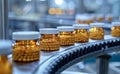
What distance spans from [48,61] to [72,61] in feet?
0.45

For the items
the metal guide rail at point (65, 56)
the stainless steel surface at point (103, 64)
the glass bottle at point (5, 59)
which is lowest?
the stainless steel surface at point (103, 64)

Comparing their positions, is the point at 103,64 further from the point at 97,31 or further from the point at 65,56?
the point at 65,56

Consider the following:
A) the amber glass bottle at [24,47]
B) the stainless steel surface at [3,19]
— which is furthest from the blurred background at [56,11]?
the amber glass bottle at [24,47]

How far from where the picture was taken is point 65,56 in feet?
2.24

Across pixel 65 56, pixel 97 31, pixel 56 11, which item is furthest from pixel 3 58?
pixel 56 11

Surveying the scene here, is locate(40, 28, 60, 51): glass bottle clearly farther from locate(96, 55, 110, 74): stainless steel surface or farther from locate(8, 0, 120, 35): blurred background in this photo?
locate(8, 0, 120, 35): blurred background

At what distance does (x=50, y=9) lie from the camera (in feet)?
7.81

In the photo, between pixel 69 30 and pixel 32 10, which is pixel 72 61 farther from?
pixel 32 10

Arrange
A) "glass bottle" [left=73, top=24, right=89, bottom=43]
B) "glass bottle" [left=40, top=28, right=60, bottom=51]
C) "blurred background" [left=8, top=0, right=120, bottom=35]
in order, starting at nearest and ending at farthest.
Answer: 1. "glass bottle" [left=40, top=28, right=60, bottom=51]
2. "glass bottle" [left=73, top=24, right=89, bottom=43]
3. "blurred background" [left=8, top=0, right=120, bottom=35]

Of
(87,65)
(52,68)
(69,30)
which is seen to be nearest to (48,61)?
(52,68)

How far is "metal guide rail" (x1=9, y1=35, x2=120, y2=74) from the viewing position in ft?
1.77

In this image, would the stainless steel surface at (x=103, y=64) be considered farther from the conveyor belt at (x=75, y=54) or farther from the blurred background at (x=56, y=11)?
the blurred background at (x=56, y=11)

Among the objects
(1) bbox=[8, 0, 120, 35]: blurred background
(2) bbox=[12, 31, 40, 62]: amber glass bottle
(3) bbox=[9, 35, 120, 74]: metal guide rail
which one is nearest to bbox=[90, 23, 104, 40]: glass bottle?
(3) bbox=[9, 35, 120, 74]: metal guide rail

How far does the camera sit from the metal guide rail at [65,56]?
54 centimetres
